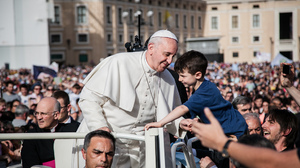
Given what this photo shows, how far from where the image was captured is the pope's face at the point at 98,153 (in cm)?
342

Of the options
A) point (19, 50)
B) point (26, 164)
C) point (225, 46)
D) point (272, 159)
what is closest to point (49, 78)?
point (26, 164)

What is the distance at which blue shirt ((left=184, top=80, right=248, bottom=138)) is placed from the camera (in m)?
4.01

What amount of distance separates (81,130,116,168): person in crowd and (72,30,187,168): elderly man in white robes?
41cm

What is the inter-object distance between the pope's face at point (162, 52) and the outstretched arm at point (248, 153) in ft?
5.70

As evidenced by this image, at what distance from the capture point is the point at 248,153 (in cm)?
208

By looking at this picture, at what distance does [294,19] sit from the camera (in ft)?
219

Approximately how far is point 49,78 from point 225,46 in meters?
51.9

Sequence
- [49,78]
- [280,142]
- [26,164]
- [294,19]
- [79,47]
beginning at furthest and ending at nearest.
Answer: [294,19] < [79,47] < [49,78] < [26,164] < [280,142]

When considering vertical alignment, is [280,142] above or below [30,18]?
below

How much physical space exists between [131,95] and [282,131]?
1.29m

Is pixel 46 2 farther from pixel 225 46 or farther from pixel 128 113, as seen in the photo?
pixel 128 113

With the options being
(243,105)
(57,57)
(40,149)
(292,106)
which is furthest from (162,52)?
(57,57)

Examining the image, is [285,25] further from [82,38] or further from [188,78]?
[188,78]

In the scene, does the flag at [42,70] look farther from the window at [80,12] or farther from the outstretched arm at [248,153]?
the window at [80,12]
